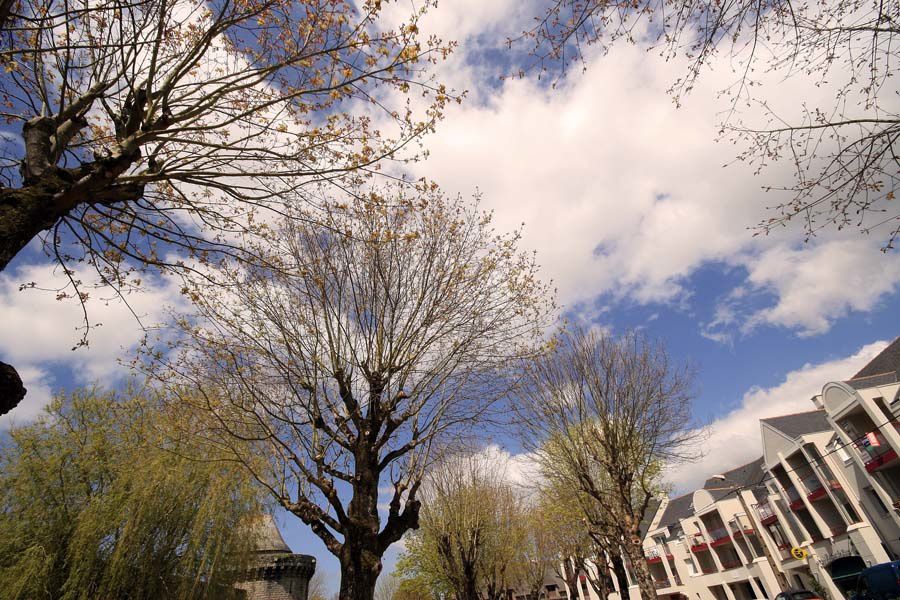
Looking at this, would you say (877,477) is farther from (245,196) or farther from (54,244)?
(54,244)

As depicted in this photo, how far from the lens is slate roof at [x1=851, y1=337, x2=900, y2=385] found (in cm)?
2603

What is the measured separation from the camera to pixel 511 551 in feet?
81.4

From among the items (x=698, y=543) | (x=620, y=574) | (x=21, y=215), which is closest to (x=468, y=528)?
(x=620, y=574)

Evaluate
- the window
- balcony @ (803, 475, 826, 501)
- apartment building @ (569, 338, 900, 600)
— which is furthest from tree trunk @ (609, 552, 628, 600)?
balcony @ (803, 475, 826, 501)

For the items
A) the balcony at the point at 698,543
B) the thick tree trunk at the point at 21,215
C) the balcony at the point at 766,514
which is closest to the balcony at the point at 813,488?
the balcony at the point at 766,514

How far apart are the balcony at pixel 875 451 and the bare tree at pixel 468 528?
19175 mm

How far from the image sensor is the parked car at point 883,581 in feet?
52.4

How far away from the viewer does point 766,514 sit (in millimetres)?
35656

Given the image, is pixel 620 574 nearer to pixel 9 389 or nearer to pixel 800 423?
pixel 9 389

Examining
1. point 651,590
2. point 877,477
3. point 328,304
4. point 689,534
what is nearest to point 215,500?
point 328,304

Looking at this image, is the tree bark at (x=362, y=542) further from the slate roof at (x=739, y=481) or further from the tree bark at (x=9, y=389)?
the slate roof at (x=739, y=481)

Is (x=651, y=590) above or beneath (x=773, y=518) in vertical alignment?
beneath

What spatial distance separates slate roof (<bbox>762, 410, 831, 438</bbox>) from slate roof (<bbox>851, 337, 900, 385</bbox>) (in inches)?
176

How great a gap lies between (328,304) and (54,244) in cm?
433
